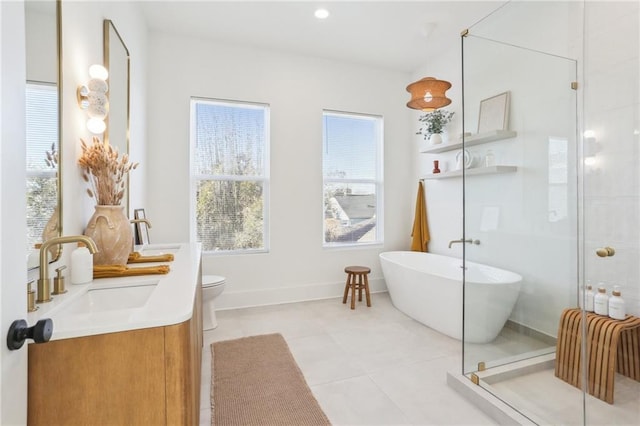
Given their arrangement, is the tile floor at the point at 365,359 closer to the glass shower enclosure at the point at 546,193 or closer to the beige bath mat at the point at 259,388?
the beige bath mat at the point at 259,388

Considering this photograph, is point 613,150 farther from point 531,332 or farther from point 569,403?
point 569,403

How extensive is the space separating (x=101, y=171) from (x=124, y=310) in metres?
0.97

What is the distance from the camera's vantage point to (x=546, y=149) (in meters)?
2.10

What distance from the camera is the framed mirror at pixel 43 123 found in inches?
45.9

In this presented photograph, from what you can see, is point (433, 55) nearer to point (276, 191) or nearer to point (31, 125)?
point (276, 191)

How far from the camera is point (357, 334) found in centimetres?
294

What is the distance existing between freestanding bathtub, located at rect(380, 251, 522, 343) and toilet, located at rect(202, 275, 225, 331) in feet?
5.81

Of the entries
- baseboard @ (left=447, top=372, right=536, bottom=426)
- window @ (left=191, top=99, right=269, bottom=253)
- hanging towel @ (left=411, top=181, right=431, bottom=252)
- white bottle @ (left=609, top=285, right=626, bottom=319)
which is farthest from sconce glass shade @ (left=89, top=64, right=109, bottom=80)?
hanging towel @ (left=411, top=181, right=431, bottom=252)

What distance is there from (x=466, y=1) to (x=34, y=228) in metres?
3.54

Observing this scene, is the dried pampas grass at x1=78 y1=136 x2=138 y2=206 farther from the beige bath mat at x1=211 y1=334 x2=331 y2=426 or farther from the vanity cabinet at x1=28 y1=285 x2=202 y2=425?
the beige bath mat at x1=211 y1=334 x2=331 y2=426

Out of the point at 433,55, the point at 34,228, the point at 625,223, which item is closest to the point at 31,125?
the point at 34,228

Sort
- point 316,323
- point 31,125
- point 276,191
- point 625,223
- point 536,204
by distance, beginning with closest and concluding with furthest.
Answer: point 31,125, point 625,223, point 536,204, point 316,323, point 276,191

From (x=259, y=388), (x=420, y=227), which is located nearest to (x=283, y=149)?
(x=420, y=227)

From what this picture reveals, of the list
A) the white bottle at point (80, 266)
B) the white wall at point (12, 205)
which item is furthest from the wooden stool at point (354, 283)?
the white wall at point (12, 205)
